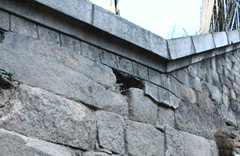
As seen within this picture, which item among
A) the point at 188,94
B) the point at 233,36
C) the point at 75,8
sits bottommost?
the point at 188,94

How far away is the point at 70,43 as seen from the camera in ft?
8.90

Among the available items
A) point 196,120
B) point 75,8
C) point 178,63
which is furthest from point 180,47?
point 75,8

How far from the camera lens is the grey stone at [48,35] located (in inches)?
99.7

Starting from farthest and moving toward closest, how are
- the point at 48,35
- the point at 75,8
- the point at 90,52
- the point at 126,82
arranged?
the point at 126,82 < the point at 90,52 < the point at 75,8 < the point at 48,35

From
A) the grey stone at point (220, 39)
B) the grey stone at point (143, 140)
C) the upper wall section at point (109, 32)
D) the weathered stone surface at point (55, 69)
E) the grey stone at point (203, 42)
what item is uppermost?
the grey stone at point (220, 39)

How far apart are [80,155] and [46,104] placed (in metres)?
0.50

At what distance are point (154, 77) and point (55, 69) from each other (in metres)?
1.28

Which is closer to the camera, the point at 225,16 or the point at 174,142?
the point at 174,142

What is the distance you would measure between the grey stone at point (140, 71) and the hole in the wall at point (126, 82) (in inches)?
2.3

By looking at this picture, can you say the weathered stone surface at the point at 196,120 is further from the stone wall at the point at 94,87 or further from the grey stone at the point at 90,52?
the grey stone at the point at 90,52

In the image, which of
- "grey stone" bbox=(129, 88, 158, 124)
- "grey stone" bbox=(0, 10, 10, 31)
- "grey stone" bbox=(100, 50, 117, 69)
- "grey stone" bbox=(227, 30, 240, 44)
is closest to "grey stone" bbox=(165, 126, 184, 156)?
"grey stone" bbox=(129, 88, 158, 124)

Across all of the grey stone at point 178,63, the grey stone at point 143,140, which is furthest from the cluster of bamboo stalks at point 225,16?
the grey stone at point 143,140

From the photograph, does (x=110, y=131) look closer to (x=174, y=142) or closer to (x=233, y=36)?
(x=174, y=142)

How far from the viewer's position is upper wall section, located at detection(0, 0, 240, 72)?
250 cm
